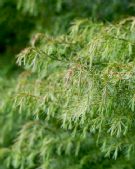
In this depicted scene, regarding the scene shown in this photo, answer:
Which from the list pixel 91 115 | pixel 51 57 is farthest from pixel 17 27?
pixel 91 115

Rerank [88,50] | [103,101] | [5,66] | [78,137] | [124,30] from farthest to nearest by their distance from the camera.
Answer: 1. [5,66]
2. [78,137]
3. [124,30]
4. [88,50]
5. [103,101]

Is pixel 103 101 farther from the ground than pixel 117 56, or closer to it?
closer to it

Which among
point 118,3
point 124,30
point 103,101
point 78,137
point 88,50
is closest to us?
point 103,101

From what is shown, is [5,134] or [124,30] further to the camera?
[5,134]

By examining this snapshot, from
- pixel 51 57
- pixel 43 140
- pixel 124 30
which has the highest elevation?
pixel 124 30

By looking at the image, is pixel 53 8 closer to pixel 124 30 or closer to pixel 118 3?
pixel 118 3

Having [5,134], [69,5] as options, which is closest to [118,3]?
[69,5]
